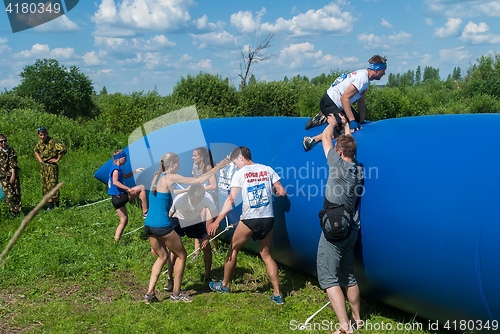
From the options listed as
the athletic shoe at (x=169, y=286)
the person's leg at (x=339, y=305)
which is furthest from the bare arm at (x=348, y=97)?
the athletic shoe at (x=169, y=286)

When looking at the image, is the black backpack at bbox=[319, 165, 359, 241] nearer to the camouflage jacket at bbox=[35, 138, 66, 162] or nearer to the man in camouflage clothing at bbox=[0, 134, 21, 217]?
the man in camouflage clothing at bbox=[0, 134, 21, 217]

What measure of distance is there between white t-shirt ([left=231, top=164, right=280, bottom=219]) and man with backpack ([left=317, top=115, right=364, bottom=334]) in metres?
0.95

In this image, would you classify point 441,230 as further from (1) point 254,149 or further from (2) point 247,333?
(1) point 254,149

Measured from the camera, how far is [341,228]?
4336 millimetres

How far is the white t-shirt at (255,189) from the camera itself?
206 inches

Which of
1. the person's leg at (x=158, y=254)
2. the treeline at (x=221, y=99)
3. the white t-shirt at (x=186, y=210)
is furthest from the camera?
the treeline at (x=221, y=99)

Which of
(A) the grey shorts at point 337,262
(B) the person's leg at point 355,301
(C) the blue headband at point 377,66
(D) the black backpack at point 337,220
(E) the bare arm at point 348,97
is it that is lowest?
(B) the person's leg at point 355,301

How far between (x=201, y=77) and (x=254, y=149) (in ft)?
105

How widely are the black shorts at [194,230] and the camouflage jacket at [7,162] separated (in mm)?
5533

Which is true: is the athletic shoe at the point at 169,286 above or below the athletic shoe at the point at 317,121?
below

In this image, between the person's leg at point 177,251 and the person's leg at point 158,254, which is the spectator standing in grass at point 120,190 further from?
the person's leg at point 177,251

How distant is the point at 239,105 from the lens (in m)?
39.8

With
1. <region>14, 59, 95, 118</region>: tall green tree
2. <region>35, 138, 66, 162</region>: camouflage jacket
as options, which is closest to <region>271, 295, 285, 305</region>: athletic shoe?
<region>35, 138, 66, 162</region>: camouflage jacket

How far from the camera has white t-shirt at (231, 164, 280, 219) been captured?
5.24 metres
